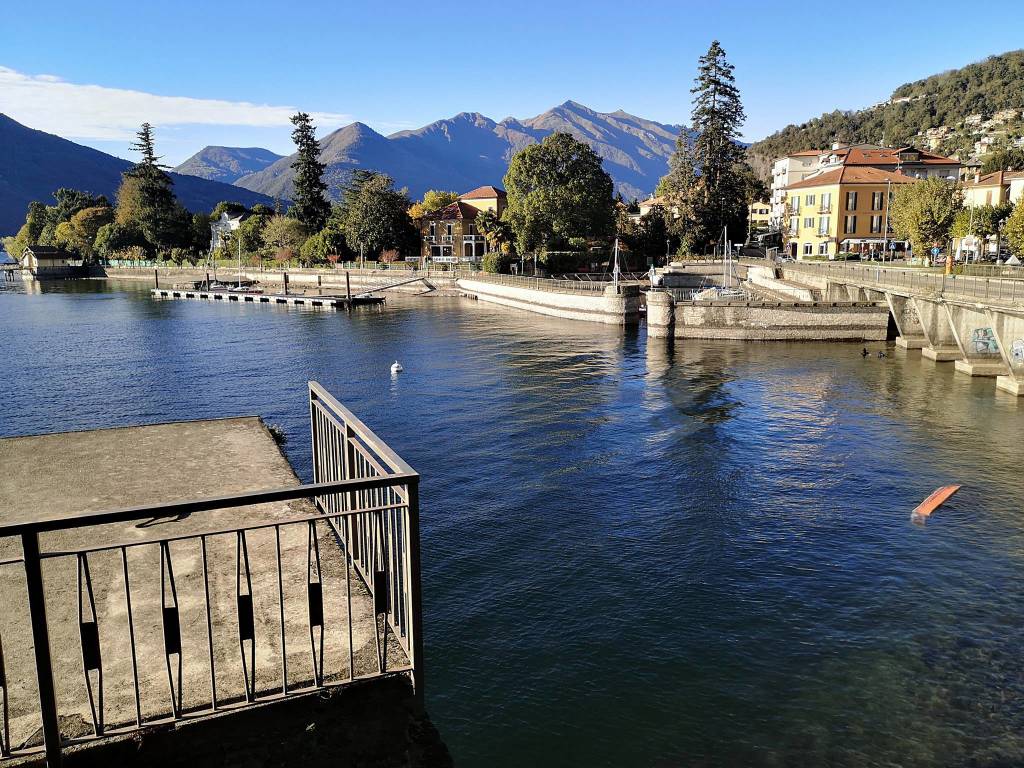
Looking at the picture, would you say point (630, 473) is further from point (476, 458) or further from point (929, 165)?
point (929, 165)

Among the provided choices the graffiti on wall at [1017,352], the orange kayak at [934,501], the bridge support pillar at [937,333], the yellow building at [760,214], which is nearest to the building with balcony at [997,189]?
the bridge support pillar at [937,333]

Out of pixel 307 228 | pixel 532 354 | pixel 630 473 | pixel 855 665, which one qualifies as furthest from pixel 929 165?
pixel 855 665

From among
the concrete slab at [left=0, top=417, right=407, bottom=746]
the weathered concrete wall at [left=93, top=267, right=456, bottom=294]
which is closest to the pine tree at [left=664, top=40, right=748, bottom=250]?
the weathered concrete wall at [left=93, top=267, right=456, bottom=294]

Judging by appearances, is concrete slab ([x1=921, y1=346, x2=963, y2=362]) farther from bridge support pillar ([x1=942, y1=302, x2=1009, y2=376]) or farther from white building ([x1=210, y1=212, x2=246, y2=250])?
white building ([x1=210, y1=212, x2=246, y2=250])

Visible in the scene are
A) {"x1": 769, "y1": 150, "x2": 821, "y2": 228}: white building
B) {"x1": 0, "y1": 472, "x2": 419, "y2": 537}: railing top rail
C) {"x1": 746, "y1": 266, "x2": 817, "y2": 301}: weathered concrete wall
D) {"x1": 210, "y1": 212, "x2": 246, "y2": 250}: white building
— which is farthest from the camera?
{"x1": 210, "y1": 212, "x2": 246, "y2": 250}: white building

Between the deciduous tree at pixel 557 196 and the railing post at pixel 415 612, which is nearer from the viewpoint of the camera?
the railing post at pixel 415 612

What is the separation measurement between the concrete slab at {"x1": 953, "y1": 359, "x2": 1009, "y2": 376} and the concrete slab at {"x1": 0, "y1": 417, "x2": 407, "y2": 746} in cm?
3730

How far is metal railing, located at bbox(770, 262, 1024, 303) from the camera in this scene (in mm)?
34731

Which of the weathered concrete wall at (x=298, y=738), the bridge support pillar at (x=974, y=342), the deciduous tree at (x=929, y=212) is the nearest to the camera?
the weathered concrete wall at (x=298, y=738)

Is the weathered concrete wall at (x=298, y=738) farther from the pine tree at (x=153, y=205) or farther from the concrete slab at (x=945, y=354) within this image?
Answer: the pine tree at (x=153, y=205)

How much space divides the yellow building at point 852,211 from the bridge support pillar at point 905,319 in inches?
1808

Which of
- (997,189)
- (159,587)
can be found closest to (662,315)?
(159,587)

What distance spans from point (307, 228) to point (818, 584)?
124172 millimetres

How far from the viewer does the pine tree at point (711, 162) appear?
9231 cm
